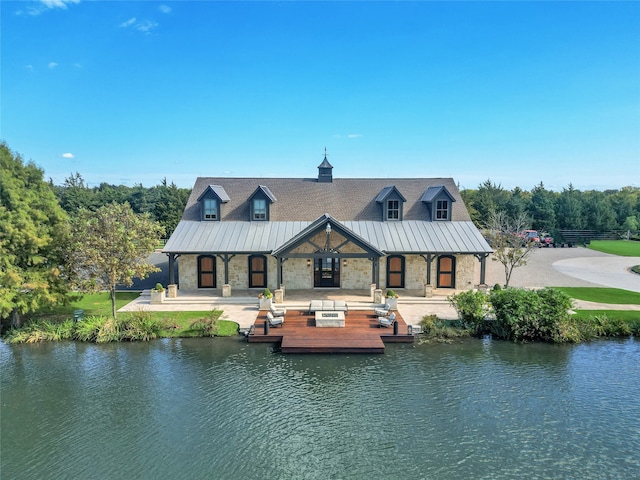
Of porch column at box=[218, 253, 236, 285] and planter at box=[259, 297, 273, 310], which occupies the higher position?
porch column at box=[218, 253, 236, 285]

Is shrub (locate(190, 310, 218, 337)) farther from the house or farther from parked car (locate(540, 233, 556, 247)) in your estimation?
parked car (locate(540, 233, 556, 247))

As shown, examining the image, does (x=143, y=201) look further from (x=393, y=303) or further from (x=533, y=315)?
(x=533, y=315)

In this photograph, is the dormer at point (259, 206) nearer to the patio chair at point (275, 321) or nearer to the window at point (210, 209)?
the window at point (210, 209)

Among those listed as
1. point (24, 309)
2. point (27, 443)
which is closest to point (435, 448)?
point (27, 443)

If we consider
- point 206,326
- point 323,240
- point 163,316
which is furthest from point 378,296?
point 163,316

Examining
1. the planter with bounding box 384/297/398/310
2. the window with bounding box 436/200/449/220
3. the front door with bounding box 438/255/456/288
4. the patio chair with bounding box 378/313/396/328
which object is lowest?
the patio chair with bounding box 378/313/396/328

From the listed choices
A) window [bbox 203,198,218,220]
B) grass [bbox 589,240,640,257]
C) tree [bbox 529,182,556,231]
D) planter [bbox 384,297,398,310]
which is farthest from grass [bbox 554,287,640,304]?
tree [bbox 529,182,556,231]

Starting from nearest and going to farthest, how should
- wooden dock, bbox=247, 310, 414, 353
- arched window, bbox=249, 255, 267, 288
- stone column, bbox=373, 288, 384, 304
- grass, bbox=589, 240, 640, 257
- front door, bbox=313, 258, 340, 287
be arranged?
wooden dock, bbox=247, 310, 414, 353, stone column, bbox=373, 288, 384, 304, arched window, bbox=249, 255, 267, 288, front door, bbox=313, 258, 340, 287, grass, bbox=589, 240, 640, 257

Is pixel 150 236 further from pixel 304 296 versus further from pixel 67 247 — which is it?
pixel 304 296

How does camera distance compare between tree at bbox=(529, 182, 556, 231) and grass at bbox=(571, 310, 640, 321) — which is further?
tree at bbox=(529, 182, 556, 231)
